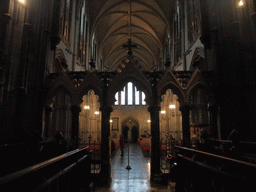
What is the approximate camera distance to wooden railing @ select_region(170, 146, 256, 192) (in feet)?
8.92

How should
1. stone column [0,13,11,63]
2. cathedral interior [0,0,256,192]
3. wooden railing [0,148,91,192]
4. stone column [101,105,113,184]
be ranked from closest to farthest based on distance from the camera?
wooden railing [0,148,91,192]
cathedral interior [0,0,256,192]
stone column [0,13,11,63]
stone column [101,105,113,184]

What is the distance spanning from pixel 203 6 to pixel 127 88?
Result: 25631mm

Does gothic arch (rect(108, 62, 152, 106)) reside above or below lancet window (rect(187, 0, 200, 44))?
below

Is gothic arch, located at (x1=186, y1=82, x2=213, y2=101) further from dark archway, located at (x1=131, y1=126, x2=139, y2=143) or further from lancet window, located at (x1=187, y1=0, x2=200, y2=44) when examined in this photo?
dark archway, located at (x1=131, y1=126, x2=139, y2=143)

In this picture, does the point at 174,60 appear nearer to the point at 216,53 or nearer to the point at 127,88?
the point at 216,53

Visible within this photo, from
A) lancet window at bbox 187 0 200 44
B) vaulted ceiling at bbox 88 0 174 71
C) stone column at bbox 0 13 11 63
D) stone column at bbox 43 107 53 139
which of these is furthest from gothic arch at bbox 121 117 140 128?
stone column at bbox 0 13 11 63

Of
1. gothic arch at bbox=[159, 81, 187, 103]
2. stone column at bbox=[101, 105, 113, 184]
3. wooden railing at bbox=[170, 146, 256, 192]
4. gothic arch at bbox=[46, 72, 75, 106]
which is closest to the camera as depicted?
wooden railing at bbox=[170, 146, 256, 192]

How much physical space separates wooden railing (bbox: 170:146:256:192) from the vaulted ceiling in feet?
45.6

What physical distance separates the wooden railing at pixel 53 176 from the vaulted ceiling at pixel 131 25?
45.1ft

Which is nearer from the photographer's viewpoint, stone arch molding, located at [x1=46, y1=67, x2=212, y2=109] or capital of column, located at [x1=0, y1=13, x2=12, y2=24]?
capital of column, located at [x1=0, y1=13, x2=12, y2=24]

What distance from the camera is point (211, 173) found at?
354 cm

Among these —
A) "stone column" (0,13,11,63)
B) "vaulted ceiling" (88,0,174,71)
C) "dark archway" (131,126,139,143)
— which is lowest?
"dark archway" (131,126,139,143)

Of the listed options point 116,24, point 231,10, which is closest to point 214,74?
point 231,10

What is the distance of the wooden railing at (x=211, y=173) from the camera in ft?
8.92
